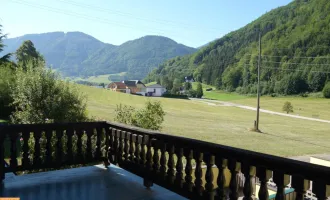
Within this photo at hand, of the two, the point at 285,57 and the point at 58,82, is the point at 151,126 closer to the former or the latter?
the point at 58,82

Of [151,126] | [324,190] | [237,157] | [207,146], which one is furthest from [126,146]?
[151,126]

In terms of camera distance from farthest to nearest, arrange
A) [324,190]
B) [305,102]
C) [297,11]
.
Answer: [297,11]
[305,102]
[324,190]

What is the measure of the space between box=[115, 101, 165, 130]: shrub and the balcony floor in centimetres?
858

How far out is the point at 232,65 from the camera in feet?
325

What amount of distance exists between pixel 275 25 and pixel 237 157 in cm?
10387

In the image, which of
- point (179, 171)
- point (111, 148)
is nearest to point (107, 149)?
point (111, 148)

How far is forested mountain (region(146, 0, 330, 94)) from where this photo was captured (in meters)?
76.6

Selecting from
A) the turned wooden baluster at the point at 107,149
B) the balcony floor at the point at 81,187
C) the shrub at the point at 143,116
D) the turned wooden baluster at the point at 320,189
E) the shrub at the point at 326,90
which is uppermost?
the turned wooden baluster at the point at 320,189

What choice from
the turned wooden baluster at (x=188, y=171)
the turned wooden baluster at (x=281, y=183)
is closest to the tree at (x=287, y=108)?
the turned wooden baluster at (x=188, y=171)

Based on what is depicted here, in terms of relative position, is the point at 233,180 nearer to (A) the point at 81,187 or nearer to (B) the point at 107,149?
(A) the point at 81,187

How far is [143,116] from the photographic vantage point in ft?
44.5

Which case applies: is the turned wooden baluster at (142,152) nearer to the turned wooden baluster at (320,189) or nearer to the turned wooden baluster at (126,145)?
the turned wooden baluster at (126,145)

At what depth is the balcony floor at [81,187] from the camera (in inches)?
143

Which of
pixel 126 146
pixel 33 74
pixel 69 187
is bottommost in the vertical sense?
pixel 69 187
